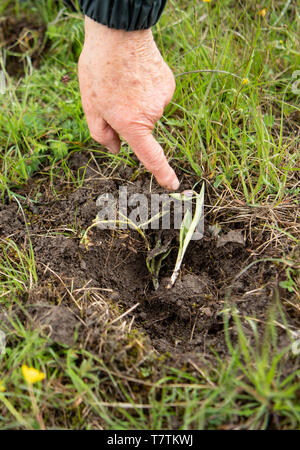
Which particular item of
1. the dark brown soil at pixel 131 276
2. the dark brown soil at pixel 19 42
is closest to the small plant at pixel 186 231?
the dark brown soil at pixel 131 276

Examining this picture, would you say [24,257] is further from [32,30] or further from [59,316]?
[32,30]

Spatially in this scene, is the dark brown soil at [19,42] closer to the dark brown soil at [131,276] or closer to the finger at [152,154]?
the dark brown soil at [131,276]

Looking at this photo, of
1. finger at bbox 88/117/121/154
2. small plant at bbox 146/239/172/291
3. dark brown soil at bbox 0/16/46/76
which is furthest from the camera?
dark brown soil at bbox 0/16/46/76

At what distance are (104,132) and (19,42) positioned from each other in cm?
157

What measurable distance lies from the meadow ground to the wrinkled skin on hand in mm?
394

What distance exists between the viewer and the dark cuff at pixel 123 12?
1.46m

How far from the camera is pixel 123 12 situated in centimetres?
147

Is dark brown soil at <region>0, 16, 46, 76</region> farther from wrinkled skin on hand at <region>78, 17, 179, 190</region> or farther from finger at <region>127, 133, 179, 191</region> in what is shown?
finger at <region>127, 133, 179, 191</region>

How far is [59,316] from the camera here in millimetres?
1544

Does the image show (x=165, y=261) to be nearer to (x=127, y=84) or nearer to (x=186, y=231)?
(x=186, y=231)

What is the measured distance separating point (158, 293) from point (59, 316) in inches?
18.9

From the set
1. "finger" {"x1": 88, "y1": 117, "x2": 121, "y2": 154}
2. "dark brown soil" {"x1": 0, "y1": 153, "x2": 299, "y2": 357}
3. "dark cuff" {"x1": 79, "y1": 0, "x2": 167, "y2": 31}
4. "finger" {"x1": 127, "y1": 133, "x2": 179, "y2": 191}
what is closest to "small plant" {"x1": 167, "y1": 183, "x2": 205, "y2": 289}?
"dark brown soil" {"x1": 0, "y1": 153, "x2": 299, "y2": 357}

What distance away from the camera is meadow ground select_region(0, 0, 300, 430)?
1.39 metres
